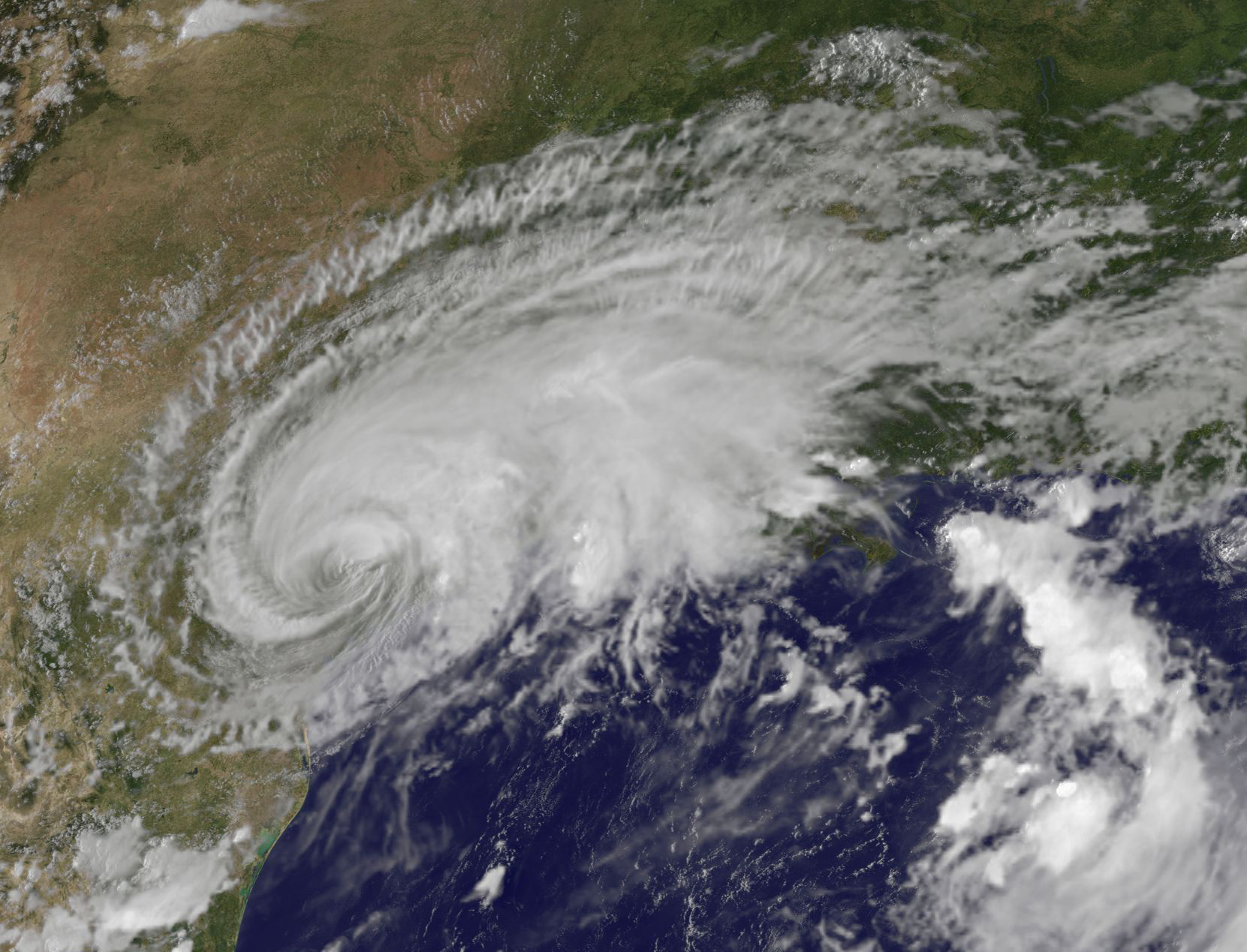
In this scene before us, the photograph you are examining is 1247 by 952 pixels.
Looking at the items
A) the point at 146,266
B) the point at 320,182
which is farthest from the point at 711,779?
the point at 146,266

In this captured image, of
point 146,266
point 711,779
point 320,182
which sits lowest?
point 711,779

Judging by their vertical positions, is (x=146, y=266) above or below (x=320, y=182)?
above

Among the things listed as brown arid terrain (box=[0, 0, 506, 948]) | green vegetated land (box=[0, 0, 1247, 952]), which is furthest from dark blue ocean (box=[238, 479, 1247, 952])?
brown arid terrain (box=[0, 0, 506, 948])

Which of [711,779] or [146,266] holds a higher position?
[146,266]

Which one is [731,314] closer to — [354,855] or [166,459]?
[166,459]

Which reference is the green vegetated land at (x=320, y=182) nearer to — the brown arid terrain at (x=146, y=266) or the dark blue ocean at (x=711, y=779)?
the brown arid terrain at (x=146, y=266)

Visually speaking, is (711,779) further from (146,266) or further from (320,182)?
(146,266)

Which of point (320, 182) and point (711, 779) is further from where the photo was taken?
point (320, 182)
